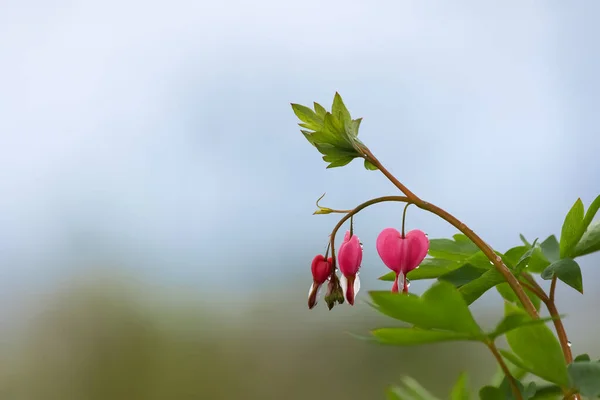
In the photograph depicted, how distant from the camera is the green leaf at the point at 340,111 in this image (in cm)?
73

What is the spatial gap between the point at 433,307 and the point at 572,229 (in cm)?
30

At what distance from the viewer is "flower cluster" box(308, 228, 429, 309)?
2.48 ft

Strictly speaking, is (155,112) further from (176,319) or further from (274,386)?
(274,386)

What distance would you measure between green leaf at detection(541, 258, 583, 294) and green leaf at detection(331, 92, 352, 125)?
0.31m

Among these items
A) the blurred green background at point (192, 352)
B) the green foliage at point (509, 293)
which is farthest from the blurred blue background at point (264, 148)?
A: the green foliage at point (509, 293)

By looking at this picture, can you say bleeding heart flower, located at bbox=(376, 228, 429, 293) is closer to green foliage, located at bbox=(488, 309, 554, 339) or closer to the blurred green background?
green foliage, located at bbox=(488, 309, 554, 339)

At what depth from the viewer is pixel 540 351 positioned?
22.2 inches

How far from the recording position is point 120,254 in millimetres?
2916

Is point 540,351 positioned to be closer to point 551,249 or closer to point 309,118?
point 551,249

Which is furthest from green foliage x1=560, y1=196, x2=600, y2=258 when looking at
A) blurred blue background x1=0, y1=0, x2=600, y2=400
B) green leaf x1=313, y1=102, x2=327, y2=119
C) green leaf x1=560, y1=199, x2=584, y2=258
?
blurred blue background x1=0, y1=0, x2=600, y2=400

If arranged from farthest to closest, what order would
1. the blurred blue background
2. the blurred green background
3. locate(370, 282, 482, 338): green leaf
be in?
the blurred blue background → the blurred green background → locate(370, 282, 482, 338): green leaf

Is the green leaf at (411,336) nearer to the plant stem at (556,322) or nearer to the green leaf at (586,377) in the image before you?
the green leaf at (586,377)

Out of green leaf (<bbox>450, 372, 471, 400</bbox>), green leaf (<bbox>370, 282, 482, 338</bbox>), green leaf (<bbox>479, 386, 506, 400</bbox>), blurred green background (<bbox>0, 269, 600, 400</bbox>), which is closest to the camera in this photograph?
green leaf (<bbox>370, 282, 482, 338</bbox>)

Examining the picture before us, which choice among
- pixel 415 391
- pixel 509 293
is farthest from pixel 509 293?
pixel 415 391
